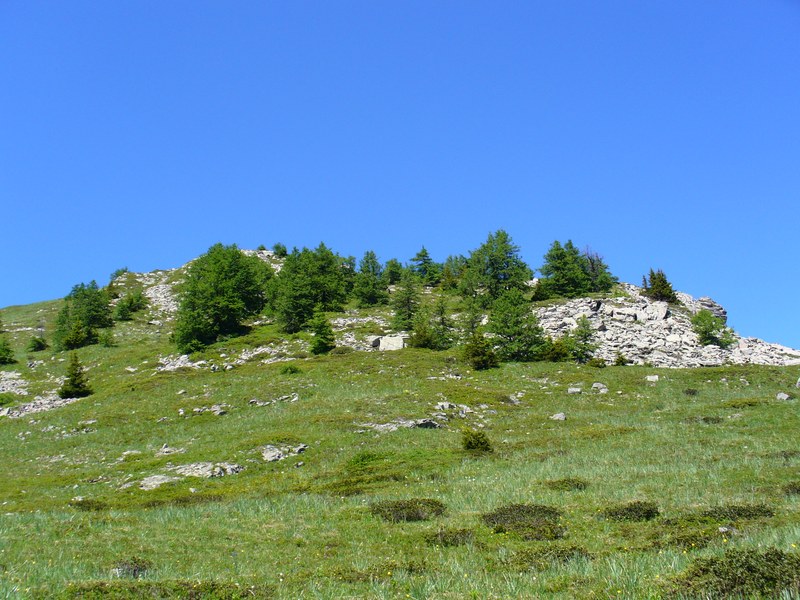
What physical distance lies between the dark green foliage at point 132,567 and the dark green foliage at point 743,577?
10.1 metres

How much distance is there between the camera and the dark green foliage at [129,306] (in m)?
97.1

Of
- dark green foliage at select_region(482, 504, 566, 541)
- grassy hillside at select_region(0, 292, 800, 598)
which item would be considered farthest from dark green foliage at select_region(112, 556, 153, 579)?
dark green foliage at select_region(482, 504, 566, 541)

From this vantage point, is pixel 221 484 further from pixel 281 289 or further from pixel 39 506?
pixel 281 289

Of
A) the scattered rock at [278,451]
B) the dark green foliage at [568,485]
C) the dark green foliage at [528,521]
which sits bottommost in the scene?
the scattered rock at [278,451]

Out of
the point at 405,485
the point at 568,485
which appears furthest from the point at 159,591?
the point at 568,485

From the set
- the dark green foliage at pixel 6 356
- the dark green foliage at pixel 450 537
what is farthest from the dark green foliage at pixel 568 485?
the dark green foliage at pixel 6 356

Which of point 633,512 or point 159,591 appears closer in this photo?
point 159,591

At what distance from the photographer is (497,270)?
87188mm

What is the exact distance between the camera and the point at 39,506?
2409cm

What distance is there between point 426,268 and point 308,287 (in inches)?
1824

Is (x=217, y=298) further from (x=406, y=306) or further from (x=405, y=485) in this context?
(x=405, y=485)

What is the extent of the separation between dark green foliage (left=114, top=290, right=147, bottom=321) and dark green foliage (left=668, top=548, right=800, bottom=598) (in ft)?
329

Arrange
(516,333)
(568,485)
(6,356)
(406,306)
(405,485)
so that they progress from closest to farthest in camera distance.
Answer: (568,485), (405,485), (516,333), (406,306), (6,356)

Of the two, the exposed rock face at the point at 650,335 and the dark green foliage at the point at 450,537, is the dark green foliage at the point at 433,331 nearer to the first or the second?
the exposed rock face at the point at 650,335
